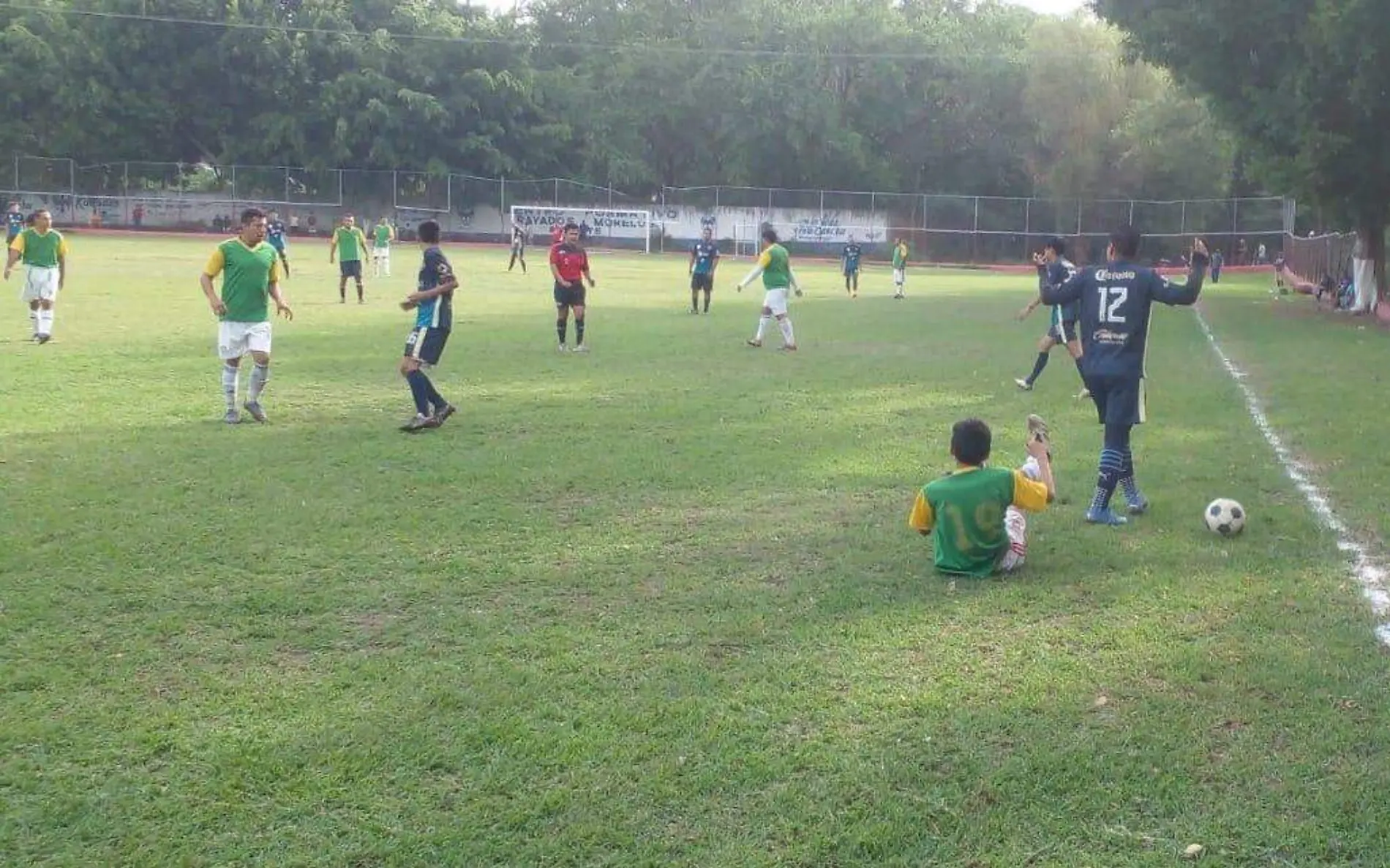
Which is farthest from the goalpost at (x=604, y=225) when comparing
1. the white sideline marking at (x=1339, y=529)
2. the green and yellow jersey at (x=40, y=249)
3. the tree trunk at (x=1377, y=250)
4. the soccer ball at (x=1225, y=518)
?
the soccer ball at (x=1225, y=518)

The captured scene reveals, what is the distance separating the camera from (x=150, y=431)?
10.4m

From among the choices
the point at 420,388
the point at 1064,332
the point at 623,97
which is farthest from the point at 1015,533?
the point at 623,97

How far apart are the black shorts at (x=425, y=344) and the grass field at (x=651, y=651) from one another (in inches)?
29.6

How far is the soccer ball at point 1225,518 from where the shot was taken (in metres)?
7.21

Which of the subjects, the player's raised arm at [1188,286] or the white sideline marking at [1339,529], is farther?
the player's raised arm at [1188,286]

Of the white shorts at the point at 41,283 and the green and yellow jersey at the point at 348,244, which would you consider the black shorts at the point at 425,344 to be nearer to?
the white shorts at the point at 41,283

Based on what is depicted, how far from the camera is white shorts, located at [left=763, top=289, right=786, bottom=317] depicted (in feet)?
57.9

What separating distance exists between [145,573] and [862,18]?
218ft

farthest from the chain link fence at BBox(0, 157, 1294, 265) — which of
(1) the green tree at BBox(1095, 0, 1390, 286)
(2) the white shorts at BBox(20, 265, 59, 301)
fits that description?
(2) the white shorts at BBox(20, 265, 59, 301)

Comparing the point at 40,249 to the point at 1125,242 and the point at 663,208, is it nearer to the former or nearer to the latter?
the point at 1125,242

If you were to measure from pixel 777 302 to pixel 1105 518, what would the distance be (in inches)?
408

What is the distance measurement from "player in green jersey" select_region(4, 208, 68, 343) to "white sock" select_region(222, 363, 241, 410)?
6.48 metres

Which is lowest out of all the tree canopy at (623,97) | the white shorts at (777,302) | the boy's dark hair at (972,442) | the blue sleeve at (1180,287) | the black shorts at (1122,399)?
the boy's dark hair at (972,442)

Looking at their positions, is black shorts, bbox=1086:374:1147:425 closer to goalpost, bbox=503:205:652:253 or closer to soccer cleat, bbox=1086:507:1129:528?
soccer cleat, bbox=1086:507:1129:528
